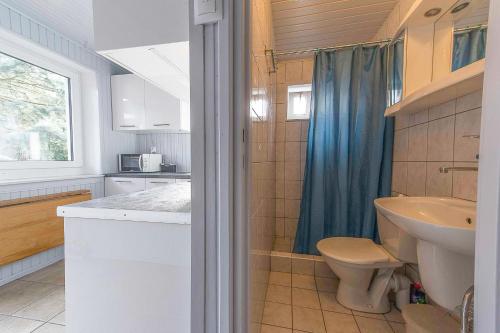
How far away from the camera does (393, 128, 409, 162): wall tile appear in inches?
63.1

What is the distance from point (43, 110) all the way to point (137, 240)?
2238 mm

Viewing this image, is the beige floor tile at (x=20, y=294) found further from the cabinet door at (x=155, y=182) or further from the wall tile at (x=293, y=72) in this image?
the wall tile at (x=293, y=72)

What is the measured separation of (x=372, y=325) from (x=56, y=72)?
11.3 ft

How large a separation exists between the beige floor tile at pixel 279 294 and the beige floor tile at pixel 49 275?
67.3 inches

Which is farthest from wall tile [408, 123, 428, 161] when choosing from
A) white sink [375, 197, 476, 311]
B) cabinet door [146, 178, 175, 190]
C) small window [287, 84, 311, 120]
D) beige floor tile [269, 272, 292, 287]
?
cabinet door [146, 178, 175, 190]

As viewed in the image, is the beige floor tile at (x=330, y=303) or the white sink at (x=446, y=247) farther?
the beige floor tile at (x=330, y=303)

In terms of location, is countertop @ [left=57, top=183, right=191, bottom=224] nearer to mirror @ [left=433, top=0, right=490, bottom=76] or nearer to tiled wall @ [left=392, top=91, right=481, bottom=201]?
tiled wall @ [left=392, top=91, right=481, bottom=201]

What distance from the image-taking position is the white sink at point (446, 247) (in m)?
0.72

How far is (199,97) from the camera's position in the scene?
626 millimetres

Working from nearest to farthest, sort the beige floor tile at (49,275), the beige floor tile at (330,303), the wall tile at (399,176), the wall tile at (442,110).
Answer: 1. the wall tile at (442,110)
2. the beige floor tile at (330,303)
3. the wall tile at (399,176)
4. the beige floor tile at (49,275)

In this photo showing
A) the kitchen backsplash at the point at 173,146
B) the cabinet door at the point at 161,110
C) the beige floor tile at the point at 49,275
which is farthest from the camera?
the kitchen backsplash at the point at 173,146

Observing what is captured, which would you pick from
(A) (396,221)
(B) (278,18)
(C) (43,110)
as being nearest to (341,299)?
(A) (396,221)

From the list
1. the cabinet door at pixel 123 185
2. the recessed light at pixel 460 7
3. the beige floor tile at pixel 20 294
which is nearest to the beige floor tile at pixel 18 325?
the beige floor tile at pixel 20 294

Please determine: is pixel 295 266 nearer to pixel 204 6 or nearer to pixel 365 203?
pixel 365 203
